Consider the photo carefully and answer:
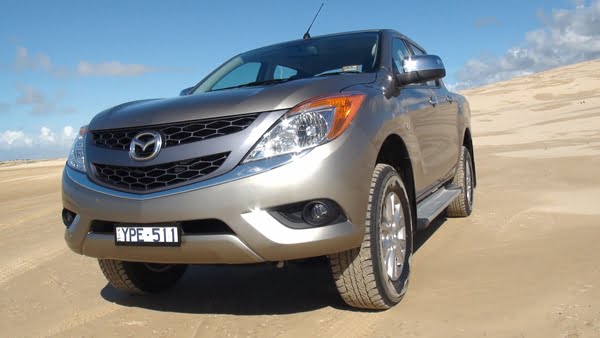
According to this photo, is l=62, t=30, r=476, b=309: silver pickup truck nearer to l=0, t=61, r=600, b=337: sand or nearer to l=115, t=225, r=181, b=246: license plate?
l=115, t=225, r=181, b=246: license plate

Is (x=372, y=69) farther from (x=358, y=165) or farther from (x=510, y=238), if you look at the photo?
(x=510, y=238)

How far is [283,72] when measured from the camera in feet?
13.5

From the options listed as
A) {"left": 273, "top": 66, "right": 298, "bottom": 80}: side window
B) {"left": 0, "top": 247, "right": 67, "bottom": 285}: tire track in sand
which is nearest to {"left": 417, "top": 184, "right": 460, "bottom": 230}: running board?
{"left": 273, "top": 66, "right": 298, "bottom": 80}: side window

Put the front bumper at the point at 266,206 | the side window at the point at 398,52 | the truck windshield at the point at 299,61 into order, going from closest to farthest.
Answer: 1. the front bumper at the point at 266,206
2. the truck windshield at the point at 299,61
3. the side window at the point at 398,52

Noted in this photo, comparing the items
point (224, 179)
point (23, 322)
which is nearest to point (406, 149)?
point (224, 179)

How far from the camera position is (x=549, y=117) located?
67.8 ft

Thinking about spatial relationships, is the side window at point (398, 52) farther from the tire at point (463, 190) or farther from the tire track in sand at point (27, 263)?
the tire track in sand at point (27, 263)

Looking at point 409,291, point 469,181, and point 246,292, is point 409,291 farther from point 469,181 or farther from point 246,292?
point 469,181

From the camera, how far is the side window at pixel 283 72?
4.00 meters

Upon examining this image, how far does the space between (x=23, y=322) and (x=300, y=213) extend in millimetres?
1923

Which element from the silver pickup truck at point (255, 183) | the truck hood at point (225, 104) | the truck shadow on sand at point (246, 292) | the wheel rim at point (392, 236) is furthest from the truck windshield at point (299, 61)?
the truck shadow on sand at point (246, 292)

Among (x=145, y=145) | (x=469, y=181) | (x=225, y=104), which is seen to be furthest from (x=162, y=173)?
(x=469, y=181)

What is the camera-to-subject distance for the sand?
→ 2.87 meters

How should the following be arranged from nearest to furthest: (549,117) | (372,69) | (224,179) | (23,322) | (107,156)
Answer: (224,179) < (107,156) < (23,322) < (372,69) < (549,117)
